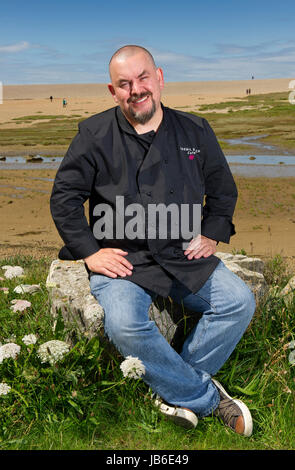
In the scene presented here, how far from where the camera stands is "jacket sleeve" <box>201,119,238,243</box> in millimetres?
3583

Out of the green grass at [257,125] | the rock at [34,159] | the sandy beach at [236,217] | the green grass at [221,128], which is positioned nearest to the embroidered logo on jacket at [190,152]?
the sandy beach at [236,217]

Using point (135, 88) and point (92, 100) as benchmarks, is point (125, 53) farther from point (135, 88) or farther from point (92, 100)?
point (92, 100)

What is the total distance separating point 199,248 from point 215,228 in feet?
0.80

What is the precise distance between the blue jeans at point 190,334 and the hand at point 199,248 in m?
0.14

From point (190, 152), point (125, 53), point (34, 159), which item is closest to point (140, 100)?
point (125, 53)

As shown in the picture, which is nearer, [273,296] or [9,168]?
[273,296]

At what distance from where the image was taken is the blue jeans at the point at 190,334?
305cm

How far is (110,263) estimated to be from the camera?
3320 millimetres

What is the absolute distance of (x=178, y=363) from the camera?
121 inches

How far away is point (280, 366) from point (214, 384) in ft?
1.58

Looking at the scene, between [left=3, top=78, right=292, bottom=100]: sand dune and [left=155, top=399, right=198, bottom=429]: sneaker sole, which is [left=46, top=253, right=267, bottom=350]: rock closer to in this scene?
[left=155, top=399, right=198, bottom=429]: sneaker sole
